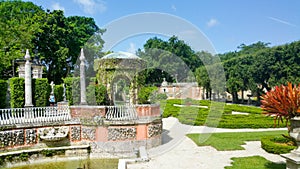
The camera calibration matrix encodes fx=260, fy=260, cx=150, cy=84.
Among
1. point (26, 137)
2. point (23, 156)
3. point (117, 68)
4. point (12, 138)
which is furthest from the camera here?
point (117, 68)

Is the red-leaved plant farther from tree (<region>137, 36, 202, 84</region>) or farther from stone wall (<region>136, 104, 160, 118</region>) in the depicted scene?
tree (<region>137, 36, 202, 84</region>)

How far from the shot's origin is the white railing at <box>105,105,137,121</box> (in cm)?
1098

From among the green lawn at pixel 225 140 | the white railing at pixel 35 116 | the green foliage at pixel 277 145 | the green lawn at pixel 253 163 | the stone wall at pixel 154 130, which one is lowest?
the green lawn at pixel 253 163

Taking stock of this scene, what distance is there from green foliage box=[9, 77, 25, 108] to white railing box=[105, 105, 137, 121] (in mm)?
6950

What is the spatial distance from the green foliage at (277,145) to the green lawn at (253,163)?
0.70m

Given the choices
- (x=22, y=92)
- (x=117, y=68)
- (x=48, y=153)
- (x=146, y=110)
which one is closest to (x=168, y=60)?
(x=117, y=68)

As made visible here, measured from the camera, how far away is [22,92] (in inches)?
596

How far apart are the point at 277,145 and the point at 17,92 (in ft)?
44.3

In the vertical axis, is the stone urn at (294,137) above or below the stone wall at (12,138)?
above

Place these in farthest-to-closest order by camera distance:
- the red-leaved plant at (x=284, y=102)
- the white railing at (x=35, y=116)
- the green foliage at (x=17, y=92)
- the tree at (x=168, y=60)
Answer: the tree at (x=168, y=60), the green foliage at (x=17, y=92), the white railing at (x=35, y=116), the red-leaved plant at (x=284, y=102)

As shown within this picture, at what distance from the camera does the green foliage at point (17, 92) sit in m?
14.9

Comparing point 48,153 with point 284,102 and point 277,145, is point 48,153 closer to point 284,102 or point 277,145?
point 277,145

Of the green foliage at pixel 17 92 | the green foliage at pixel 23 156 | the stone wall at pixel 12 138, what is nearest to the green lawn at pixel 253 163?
the green foliage at pixel 23 156

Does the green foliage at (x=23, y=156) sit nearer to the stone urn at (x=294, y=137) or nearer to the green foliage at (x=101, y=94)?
the green foliage at (x=101, y=94)
